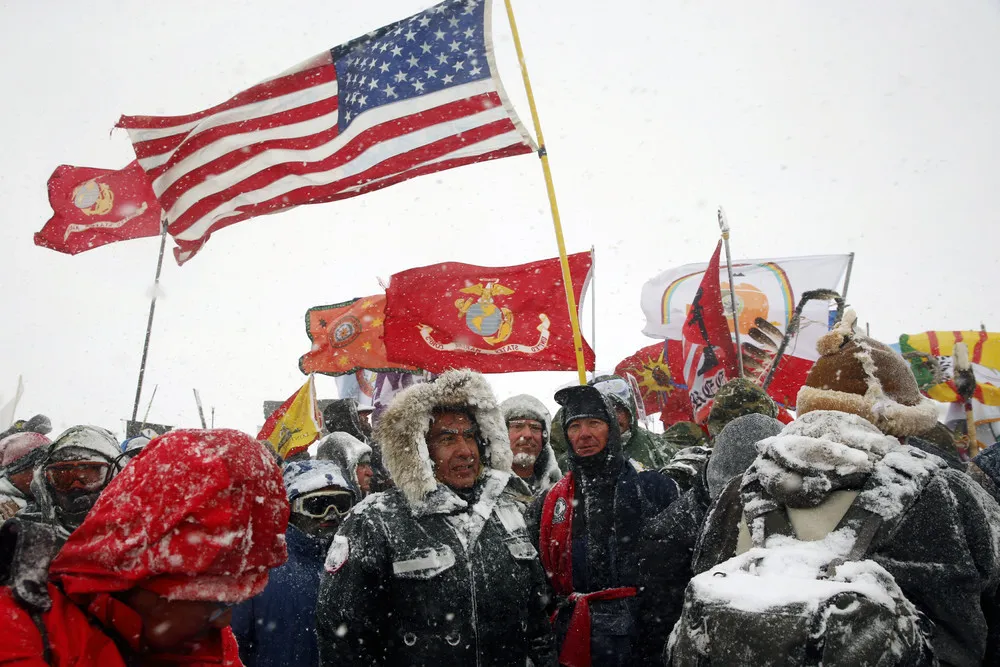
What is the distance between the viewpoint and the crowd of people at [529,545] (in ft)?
4.57

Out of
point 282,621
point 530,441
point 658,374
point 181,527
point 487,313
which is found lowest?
point 282,621

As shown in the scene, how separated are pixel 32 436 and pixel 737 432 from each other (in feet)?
23.7

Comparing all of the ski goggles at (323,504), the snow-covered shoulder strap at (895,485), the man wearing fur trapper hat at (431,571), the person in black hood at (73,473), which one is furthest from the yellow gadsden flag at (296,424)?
the snow-covered shoulder strap at (895,485)

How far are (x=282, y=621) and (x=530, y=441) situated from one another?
2.52 metres

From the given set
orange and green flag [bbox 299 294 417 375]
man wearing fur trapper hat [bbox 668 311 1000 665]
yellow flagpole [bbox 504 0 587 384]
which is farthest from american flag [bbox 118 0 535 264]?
man wearing fur trapper hat [bbox 668 311 1000 665]

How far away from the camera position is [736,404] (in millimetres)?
Answer: 4551

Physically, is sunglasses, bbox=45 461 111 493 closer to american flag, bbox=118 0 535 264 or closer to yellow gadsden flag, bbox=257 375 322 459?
american flag, bbox=118 0 535 264

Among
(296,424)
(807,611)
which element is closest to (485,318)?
(296,424)

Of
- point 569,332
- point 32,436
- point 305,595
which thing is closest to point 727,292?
point 569,332

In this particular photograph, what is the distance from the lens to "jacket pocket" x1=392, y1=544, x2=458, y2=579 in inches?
120

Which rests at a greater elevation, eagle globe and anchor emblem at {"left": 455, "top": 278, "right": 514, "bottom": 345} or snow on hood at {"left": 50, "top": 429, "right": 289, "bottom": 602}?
eagle globe and anchor emblem at {"left": 455, "top": 278, "right": 514, "bottom": 345}

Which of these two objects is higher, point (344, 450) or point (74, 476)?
point (74, 476)

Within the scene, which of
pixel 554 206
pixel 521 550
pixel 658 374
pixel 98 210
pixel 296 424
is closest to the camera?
pixel 521 550

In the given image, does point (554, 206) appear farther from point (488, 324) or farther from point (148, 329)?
point (148, 329)
